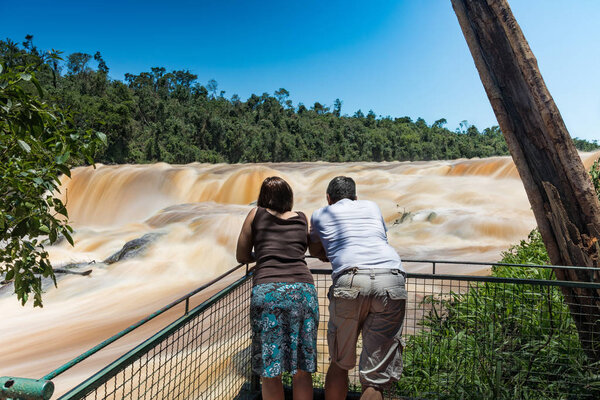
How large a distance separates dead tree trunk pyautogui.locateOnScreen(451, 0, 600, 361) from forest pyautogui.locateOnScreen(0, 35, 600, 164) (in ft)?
109

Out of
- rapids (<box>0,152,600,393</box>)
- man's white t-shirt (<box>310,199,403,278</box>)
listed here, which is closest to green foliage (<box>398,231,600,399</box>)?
man's white t-shirt (<box>310,199,403,278</box>)

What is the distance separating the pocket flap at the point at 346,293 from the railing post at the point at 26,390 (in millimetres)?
1515

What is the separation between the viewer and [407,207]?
14.6m

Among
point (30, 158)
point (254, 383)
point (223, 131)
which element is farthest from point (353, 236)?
point (223, 131)

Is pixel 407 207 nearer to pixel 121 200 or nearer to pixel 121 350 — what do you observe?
pixel 121 350

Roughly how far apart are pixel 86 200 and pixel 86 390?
74.3 feet

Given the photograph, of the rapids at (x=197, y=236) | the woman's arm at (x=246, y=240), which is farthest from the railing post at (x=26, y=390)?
the rapids at (x=197, y=236)

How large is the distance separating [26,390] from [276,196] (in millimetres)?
1575

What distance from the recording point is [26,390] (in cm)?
131

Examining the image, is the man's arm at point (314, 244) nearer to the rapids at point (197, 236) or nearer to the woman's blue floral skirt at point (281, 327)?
the woman's blue floral skirt at point (281, 327)

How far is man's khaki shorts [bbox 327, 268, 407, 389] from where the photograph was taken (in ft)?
8.31

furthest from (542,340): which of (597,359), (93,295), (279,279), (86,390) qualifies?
(93,295)

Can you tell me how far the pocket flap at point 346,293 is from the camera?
2.53m

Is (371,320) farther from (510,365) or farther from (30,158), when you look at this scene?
→ (30,158)
